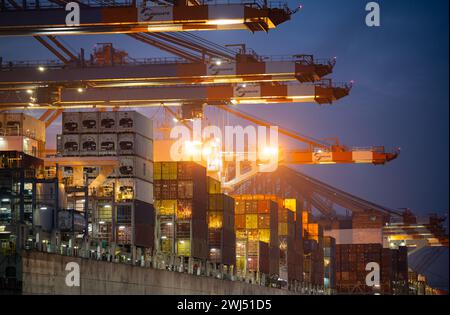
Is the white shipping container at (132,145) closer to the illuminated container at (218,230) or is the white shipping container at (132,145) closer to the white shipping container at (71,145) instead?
the white shipping container at (71,145)

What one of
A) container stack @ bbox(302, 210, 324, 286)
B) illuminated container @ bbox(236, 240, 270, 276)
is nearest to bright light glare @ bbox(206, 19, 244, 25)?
illuminated container @ bbox(236, 240, 270, 276)

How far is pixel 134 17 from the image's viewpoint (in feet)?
213

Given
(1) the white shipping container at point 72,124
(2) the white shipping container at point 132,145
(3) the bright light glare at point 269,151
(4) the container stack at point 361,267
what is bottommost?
(4) the container stack at point 361,267

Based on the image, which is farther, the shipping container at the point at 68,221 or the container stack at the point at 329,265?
the container stack at the point at 329,265

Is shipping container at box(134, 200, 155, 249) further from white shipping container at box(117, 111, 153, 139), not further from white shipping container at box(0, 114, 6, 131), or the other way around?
white shipping container at box(0, 114, 6, 131)

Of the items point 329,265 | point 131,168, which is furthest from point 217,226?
point 329,265

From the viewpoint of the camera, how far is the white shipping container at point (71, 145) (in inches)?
2589

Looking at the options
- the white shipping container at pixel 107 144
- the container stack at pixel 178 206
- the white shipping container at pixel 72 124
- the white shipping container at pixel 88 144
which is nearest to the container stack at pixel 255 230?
the container stack at pixel 178 206

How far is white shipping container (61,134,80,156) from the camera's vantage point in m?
65.8

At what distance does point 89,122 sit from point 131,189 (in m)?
5.18

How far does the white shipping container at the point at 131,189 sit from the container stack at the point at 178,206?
4.11m

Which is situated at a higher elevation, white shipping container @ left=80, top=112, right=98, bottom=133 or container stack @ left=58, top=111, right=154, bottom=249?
white shipping container @ left=80, top=112, right=98, bottom=133

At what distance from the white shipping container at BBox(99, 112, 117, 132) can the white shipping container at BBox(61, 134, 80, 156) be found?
161 cm
